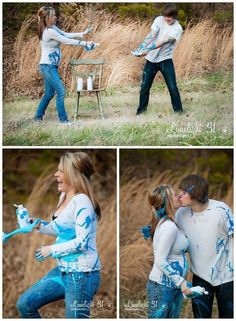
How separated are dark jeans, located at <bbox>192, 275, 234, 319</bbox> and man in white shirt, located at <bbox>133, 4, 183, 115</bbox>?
1461 mm

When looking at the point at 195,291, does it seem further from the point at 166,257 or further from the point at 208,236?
the point at 208,236

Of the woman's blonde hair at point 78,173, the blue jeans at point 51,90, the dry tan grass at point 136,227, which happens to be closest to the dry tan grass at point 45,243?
the dry tan grass at point 136,227

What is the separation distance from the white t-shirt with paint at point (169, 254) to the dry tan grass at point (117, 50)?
147 centimetres

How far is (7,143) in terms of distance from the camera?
21.6 feet

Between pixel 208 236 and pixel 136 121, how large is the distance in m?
1.19

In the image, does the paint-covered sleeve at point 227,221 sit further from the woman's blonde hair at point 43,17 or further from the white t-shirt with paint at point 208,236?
the woman's blonde hair at point 43,17

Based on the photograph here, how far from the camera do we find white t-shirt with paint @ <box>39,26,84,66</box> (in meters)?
6.39

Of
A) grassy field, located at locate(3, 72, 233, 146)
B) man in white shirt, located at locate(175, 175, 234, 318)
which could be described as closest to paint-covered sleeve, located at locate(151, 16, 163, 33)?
grassy field, located at locate(3, 72, 233, 146)

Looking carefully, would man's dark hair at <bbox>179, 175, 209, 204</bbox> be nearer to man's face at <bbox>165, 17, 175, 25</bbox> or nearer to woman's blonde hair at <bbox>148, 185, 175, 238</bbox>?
woman's blonde hair at <bbox>148, 185, 175, 238</bbox>

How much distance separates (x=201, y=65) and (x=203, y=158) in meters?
1.31

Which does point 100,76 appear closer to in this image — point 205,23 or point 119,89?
point 119,89

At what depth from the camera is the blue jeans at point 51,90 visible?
256 inches

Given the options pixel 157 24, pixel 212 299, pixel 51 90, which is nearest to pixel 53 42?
pixel 51 90

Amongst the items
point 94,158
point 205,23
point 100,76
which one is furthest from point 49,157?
point 205,23
